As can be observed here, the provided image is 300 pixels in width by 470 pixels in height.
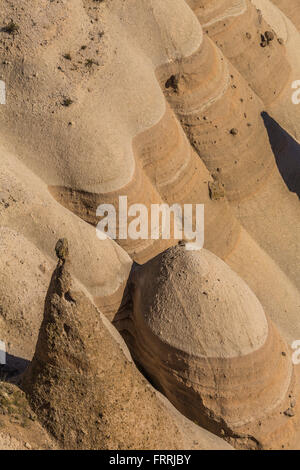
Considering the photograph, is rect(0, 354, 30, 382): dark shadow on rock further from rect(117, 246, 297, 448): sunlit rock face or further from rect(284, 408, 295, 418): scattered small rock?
rect(284, 408, 295, 418): scattered small rock

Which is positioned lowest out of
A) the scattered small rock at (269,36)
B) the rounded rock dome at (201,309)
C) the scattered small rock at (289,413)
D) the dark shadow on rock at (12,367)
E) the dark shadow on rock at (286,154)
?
the scattered small rock at (289,413)

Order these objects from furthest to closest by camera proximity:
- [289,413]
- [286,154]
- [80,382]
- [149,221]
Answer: [286,154]
[149,221]
[289,413]
[80,382]

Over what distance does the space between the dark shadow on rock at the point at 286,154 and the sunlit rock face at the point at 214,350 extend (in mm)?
9102

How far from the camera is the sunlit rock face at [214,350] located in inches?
534

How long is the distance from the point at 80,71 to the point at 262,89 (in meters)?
8.73

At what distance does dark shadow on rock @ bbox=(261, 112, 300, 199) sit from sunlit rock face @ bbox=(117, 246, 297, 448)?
910 centimetres

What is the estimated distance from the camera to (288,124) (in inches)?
918

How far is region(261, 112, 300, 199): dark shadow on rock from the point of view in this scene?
2209 cm

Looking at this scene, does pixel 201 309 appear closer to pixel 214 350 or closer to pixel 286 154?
pixel 214 350

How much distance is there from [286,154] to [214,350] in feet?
37.1

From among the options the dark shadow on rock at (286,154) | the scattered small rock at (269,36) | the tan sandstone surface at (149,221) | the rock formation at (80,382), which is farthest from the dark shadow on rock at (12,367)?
the scattered small rock at (269,36)

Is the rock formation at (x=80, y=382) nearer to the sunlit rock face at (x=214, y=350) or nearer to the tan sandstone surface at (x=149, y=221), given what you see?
the tan sandstone surface at (x=149, y=221)

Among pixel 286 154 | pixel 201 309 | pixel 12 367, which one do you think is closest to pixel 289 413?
pixel 201 309

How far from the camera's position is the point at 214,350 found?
1349 centimetres
